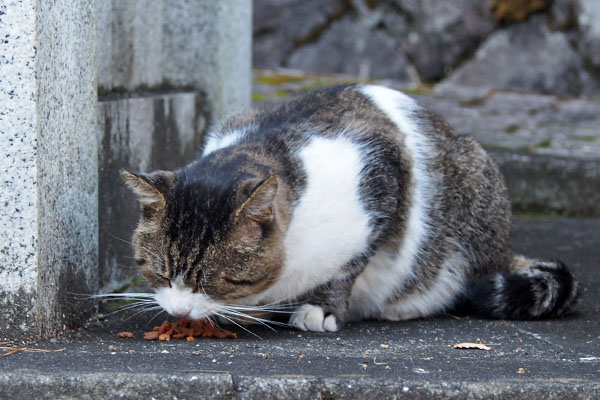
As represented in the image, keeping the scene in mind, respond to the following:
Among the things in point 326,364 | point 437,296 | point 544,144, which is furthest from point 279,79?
point 326,364

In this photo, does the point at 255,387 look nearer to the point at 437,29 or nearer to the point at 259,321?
the point at 259,321

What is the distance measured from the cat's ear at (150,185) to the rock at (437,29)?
5.09 meters

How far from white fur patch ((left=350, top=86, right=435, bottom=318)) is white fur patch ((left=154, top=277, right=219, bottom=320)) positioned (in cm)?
80

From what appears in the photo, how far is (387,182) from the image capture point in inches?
125

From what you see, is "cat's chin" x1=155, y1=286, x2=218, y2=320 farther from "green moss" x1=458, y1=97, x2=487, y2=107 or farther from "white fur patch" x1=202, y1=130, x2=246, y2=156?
"green moss" x1=458, y1=97, x2=487, y2=107

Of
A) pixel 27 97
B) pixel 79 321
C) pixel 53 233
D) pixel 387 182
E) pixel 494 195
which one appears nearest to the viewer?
pixel 27 97

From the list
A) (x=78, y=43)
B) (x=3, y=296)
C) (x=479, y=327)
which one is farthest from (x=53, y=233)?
(x=479, y=327)

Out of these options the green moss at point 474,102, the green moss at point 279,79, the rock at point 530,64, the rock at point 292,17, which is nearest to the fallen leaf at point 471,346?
the green moss at point 474,102

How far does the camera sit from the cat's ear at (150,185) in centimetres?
268

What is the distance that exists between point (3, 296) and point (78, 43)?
908 mm

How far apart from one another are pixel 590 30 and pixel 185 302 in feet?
18.3

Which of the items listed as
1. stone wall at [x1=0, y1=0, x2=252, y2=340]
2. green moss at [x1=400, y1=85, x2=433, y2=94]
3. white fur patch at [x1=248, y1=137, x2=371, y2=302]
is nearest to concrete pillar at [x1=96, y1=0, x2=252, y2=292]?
stone wall at [x1=0, y1=0, x2=252, y2=340]

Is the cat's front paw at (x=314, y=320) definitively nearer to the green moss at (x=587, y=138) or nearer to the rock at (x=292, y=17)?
the green moss at (x=587, y=138)

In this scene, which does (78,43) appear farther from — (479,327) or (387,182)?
(479,327)
